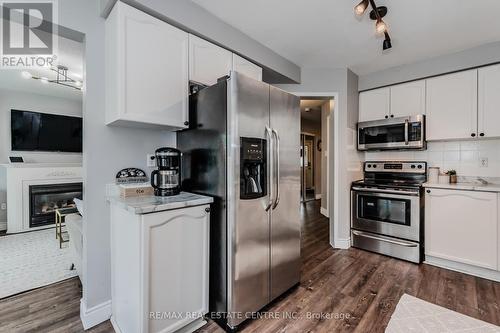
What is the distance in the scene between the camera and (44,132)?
4.40 metres

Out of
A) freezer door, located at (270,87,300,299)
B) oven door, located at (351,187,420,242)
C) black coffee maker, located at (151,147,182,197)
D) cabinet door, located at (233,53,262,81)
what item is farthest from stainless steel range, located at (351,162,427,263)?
black coffee maker, located at (151,147,182,197)

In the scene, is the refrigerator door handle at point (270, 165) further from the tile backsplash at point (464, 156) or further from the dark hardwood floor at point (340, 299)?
the tile backsplash at point (464, 156)

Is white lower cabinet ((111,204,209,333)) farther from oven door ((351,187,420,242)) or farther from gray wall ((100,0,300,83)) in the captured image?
oven door ((351,187,420,242))

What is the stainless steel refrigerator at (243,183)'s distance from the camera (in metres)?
1.66

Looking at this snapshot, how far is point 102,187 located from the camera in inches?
71.0

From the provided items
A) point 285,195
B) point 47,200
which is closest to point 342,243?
point 285,195

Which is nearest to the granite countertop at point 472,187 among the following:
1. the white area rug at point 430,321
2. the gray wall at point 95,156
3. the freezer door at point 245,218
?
the white area rug at point 430,321

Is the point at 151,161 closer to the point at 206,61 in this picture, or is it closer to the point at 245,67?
the point at 206,61

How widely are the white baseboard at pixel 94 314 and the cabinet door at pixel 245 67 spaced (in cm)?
244

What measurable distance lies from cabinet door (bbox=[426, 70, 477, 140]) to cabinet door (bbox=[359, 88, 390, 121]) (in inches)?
19.1

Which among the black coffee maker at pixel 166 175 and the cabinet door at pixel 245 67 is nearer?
the black coffee maker at pixel 166 175

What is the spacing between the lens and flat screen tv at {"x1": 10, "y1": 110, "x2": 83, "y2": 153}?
13.6 feet

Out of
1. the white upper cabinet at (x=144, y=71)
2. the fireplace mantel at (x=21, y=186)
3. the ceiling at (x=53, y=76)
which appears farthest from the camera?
the fireplace mantel at (x=21, y=186)

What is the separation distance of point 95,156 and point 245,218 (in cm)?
126
